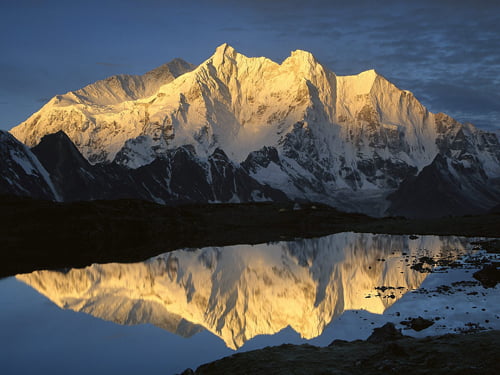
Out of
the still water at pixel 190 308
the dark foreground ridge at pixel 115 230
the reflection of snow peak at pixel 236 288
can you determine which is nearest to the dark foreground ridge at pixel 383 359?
the still water at pixel 190 308

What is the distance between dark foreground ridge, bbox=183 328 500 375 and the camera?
23.9 m

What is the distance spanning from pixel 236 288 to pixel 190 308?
35.2 ft

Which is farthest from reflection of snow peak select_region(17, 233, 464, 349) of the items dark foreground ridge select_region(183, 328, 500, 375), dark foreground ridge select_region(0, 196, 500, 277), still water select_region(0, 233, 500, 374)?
dark foreground ridge select_region(0, 196, 500, 277)

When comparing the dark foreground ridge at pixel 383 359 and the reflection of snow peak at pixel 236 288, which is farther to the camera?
the reflection of snow peak at pixel 236 288

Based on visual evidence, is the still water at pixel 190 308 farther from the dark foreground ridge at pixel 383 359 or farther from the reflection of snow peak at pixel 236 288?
the dark foreground ridge at pixel 383 359

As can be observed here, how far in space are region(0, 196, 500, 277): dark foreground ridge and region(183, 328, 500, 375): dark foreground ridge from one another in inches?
1758

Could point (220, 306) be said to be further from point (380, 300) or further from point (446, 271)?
point (446, 271)

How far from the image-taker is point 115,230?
121375mm

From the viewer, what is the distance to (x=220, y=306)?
46.6m

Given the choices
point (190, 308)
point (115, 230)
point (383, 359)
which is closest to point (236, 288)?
point (190, 308)

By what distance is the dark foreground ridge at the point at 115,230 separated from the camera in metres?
83.0

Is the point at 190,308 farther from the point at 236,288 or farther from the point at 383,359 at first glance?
the point at 383,359

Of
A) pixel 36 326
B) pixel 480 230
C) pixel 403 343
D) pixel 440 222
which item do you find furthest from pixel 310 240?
pixel 403 343

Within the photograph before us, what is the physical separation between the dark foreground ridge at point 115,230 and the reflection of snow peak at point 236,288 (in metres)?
9.34
